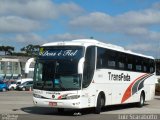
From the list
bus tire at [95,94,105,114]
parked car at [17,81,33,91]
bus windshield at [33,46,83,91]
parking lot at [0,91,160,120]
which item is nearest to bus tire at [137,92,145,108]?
parking lot at [0,91,160,120]

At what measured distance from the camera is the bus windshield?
18500mm

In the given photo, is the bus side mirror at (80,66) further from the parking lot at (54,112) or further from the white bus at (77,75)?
the parking lot at (54,112)

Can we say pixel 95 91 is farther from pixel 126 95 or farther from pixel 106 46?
pixel 126 95

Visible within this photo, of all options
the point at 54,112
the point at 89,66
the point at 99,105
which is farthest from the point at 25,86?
the point at 89,66

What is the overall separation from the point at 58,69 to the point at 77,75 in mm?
950

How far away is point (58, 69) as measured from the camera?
18.8 m

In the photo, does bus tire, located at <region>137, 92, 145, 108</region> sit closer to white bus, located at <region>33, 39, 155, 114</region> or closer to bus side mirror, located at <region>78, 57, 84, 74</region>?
white bus, located at <region>33, 39, 155, 114</region>

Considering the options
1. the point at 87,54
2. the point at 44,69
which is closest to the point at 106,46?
the point at 87,54

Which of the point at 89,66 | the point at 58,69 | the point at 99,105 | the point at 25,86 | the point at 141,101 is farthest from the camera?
the point at 25,86

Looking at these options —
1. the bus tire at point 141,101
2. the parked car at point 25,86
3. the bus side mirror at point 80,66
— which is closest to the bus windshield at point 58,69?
the bus side mirror at point 80,66

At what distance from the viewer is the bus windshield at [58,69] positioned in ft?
60.7

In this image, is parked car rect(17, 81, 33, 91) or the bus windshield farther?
parked car rect(17, 81, 33, 91)

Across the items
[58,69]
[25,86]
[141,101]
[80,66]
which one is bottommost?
[141,101]

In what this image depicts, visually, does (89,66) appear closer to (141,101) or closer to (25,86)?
(141,101)
